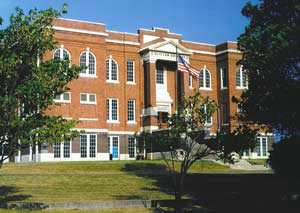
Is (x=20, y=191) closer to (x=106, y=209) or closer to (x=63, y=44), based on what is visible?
(x=106, y=209)

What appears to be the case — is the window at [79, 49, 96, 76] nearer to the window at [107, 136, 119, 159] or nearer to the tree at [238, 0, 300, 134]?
the window at [107, 136, 119, 159]

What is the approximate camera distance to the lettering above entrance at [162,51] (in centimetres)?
5494

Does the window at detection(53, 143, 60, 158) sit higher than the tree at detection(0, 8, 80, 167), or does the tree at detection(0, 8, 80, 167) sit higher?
the tree at detection(0, 8, 80, 167)

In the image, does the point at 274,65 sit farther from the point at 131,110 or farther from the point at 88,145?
the point at 131,110

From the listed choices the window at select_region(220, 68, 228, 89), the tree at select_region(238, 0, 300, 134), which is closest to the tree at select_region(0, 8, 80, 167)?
the tree at select_region(238, 0, 300, 134)

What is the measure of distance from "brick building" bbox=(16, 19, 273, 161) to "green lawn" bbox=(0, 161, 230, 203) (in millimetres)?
9333

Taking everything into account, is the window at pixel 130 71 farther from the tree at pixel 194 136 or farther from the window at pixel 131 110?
the tree at pixel 194 136

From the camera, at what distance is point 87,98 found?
5019cm

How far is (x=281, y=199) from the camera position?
28844 millimetres

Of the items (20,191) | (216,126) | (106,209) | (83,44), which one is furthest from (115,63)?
(106,209)

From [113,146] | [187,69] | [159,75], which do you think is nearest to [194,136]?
[187,69]

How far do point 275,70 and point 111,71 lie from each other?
29.8 meters

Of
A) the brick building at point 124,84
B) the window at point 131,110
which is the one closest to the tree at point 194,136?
the brick building at point 124,84

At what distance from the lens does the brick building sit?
162 ft
